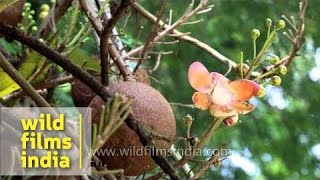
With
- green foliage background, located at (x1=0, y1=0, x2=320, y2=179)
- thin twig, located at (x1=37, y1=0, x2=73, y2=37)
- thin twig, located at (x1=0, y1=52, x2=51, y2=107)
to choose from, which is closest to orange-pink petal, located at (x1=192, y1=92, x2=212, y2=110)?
thin twig, located at (x1=0, y1=52, x2=51, y2=107)

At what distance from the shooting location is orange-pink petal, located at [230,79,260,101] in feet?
2.10

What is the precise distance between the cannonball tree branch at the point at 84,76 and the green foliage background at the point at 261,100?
602 millimetres

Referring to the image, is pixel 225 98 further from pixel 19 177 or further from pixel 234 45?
pixel 234 45

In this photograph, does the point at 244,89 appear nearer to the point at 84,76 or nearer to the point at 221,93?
the point at 221,93

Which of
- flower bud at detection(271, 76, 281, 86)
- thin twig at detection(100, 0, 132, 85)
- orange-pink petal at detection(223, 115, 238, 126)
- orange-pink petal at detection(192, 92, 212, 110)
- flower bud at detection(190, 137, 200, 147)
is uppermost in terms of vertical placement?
thin twig at detection(100, 0, 132, 85)

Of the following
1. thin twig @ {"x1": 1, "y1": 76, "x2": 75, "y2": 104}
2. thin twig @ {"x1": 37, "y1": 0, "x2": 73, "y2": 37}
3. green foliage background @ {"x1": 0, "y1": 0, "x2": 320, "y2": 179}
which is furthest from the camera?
green foliage background @ {"x1": 0, "y1": 0, "x2": 320, "y2": 179}

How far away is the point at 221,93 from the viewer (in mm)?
651

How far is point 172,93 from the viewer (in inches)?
56.5

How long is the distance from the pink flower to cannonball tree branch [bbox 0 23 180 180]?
0.19 feet

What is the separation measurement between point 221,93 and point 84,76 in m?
0.13

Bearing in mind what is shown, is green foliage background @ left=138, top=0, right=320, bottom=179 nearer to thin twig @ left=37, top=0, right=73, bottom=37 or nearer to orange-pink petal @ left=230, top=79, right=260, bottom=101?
thin twig @ left=37, top=0, right=73, bottom=37

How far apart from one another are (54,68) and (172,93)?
0.49 m

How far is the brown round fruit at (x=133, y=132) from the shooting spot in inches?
28.0

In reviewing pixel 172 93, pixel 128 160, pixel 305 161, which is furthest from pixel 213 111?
pixel 305 161
